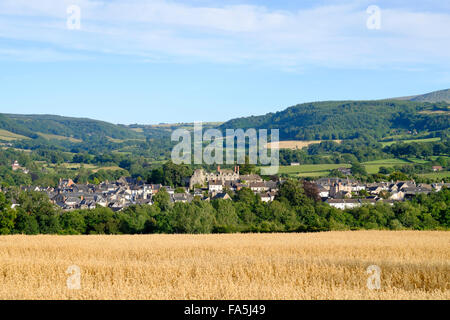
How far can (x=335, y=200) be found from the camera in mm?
94375

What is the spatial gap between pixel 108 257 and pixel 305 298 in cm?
1158

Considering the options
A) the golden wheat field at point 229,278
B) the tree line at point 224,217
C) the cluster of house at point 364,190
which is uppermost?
the golden wheat field at point 229,278

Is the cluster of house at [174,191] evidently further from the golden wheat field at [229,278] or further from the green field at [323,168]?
the golden wheat field at [229,278]

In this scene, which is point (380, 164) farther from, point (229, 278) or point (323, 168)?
point (229, 278)

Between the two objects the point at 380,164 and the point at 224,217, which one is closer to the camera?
the point at 224,217

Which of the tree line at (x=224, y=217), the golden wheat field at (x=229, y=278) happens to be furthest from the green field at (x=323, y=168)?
the golden wheat field at (x=229, y=278)

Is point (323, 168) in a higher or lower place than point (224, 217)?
higher

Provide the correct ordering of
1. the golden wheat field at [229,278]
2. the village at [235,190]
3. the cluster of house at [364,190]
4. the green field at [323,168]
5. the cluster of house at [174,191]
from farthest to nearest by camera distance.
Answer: the green field at [323,168] → the village at [235,190] → the cluster of house at [174,191] → the cluster of house at [364,190] → the golden wheat field at [229,278]

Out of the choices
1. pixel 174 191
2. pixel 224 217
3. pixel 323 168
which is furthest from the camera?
pixel 323 168

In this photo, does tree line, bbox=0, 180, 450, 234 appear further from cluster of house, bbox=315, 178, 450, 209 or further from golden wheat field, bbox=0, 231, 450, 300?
golden wheat field, bbox=0, 231, 450, 300

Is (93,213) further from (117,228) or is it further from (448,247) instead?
(448,247)

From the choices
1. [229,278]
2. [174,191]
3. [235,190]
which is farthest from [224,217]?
[229,278]

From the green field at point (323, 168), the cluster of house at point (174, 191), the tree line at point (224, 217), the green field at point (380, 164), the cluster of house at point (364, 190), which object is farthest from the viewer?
the green field at point (380, 164)
